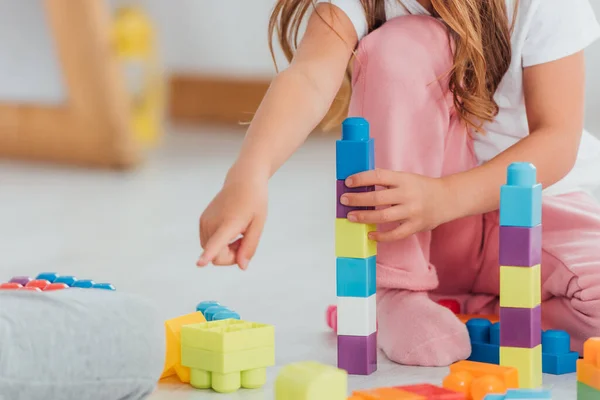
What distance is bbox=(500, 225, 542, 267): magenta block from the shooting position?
76 cm

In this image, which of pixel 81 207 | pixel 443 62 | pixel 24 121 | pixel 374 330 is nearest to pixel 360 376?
pixel 374 330

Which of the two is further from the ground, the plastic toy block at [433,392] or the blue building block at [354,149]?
the blue building block at [354,149]

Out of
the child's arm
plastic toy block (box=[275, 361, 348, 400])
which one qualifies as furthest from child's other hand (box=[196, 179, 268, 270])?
plastic toy block (box=[275, 361, 348, 400])

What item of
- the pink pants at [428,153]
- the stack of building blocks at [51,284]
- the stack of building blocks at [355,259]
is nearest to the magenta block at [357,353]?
the stack of building blocks at [355,259]

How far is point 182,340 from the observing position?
841 millimetres

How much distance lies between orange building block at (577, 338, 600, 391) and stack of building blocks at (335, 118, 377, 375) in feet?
0.63

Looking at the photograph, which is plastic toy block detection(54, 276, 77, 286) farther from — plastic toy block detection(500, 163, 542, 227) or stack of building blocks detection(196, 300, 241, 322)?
plastic toy block detection(500, 163, 542, 227)

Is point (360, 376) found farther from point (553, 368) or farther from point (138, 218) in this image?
point (138, 218)

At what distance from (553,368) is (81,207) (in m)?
1.13

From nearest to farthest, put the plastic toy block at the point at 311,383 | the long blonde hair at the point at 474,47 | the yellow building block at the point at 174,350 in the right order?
the plastic toy block at the point at 311,383 → the yellow building block at the point at 174,350 → the long blonde hair at the point at 474,47

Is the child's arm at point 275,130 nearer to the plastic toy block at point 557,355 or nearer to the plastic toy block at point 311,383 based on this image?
the plastic toy block at point 311,383

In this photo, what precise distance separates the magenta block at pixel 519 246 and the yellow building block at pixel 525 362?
68 mm

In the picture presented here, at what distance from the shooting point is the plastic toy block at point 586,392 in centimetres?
72

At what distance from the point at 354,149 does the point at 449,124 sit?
0.60 ft
